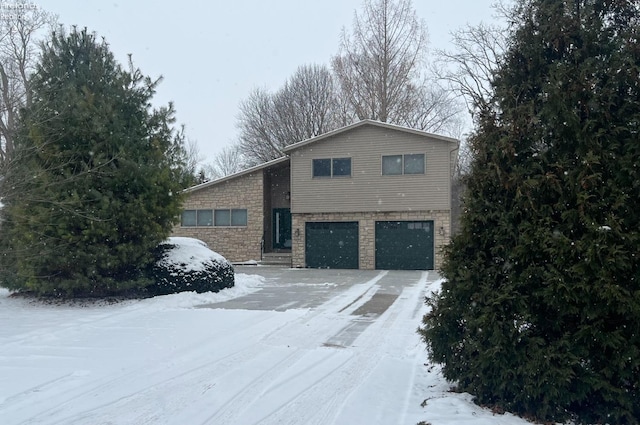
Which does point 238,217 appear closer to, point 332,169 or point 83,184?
point 332,169

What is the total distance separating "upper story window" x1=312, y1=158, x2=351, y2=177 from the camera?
19688mm

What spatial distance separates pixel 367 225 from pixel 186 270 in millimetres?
10024

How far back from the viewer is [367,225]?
19.4m

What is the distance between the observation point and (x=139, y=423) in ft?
12.7

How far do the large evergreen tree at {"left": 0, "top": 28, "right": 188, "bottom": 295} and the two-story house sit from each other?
9421 mm

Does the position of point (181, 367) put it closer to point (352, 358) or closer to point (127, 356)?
point (127, 356)

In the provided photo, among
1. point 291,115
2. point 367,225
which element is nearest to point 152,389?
point 367,225

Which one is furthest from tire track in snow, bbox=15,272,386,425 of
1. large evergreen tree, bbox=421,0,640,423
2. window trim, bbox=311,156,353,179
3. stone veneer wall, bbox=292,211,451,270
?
window trim, bbox=311,156,353,179

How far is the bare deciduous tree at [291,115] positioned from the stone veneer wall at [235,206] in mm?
13289

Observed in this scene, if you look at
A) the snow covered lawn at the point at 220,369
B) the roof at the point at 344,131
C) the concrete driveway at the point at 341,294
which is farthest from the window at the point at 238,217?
the snow covered lawn at the point at 220,369

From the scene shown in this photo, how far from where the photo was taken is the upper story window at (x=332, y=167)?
1969 centimetres

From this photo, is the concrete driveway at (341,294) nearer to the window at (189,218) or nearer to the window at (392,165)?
the window at (392,165)

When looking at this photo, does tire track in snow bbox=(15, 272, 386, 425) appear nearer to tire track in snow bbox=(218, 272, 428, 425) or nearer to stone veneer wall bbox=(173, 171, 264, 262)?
tire track in snow bbox=(218, 272, 428, 425)

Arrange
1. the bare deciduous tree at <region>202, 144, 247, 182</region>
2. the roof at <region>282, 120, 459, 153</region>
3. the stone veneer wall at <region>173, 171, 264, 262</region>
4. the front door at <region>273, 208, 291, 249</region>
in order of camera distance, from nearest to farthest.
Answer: the roof at <region>282, 120, 459, 153</region>
the stone veneer wall at <region>173, 171, 264, 262</region>
the front door at <region>273, 208, 291, 249</region>
the bare deciduous tree at <region>202, 144, 247, 182</region>
